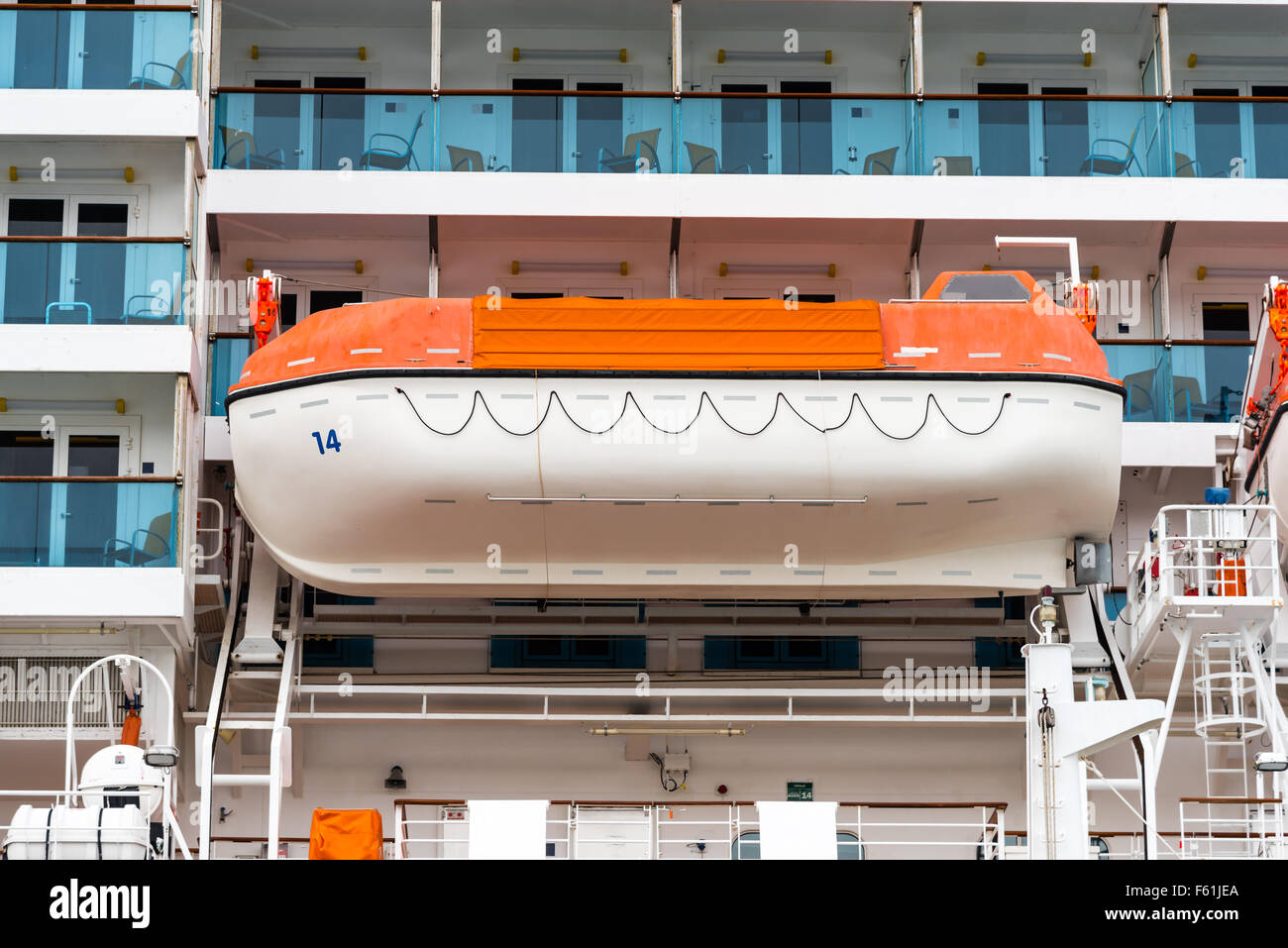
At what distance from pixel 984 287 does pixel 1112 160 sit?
2230 millimetres

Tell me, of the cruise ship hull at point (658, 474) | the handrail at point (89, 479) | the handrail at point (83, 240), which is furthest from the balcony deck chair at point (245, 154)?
the handrail at point (89, 479)

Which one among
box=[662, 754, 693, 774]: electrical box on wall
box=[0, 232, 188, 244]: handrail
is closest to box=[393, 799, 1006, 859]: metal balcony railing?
box=[662, 754, 693, 774]: electrical box on wall

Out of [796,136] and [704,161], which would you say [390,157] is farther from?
[796,136]

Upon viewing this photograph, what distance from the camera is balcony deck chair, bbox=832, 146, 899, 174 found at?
15039 mm

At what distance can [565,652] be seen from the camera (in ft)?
47.9

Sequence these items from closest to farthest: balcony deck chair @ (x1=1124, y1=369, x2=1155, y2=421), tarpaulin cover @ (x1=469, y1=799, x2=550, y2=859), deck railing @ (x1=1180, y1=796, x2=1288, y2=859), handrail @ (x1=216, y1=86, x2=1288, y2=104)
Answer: tarpaulin cover @ (x1=469, y1=799, x2=550, y2=859), deck railing @ (x1=1180, y1=796, x2=1288, y2=859), balcony deck chair @ (x1=1124, y1=369, x2=1155, y2=421), handrail @ (x1=216, y1=86, x2=1288, y2=104)

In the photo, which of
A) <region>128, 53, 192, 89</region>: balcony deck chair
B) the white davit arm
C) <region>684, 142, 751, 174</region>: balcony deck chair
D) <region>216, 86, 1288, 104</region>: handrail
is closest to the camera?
the white davit arm

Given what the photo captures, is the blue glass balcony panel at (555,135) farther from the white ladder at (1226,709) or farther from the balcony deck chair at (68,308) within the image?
the white ladder at (1226,709)

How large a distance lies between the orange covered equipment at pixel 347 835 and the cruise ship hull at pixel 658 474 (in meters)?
1.58

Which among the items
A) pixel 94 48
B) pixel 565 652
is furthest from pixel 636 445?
pixel 94 48

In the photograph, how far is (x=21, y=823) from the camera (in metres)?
10.3

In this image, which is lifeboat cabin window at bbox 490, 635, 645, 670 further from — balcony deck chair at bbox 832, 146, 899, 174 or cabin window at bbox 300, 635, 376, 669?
balcony deck chair at bbox 832, 146, 899, 174

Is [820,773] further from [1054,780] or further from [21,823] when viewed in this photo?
[21,823]

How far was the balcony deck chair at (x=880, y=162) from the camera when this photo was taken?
1504 centimetres
